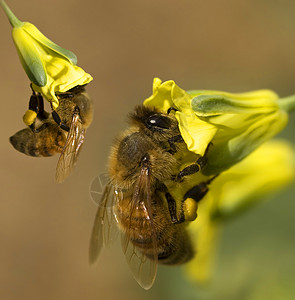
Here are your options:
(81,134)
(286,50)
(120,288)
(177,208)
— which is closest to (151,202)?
(177,208)

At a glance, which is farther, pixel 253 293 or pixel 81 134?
pixel 253 293

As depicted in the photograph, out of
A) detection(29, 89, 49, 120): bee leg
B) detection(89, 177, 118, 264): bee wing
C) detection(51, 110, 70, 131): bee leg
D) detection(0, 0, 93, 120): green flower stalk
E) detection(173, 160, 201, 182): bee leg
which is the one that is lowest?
detection(89, 177, 118, 264): bee wing

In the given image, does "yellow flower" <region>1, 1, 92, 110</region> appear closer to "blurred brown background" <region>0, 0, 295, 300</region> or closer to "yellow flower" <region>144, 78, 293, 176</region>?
"yellow flower" <region>144, 78, 293, 176</region>

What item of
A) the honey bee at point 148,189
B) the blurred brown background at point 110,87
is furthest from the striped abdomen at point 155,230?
the blurred brown background at point 110,87

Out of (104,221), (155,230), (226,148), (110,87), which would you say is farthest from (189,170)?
(110,87)

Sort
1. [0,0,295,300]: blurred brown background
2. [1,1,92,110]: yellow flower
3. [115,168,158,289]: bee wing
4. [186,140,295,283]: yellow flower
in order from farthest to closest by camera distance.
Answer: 1. [0,0,295,300]: blurred brown background
2. [186,140,295,283]: yellow flower
3. [115,168,158,289]: bee wing
4. [1,1,92,110]: yellow flower

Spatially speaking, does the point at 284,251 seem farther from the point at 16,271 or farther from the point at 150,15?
the point at 150,15

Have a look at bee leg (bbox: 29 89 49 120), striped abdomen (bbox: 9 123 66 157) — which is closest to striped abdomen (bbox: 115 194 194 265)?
striped abdomen (bbox: 9 123 66 157)
